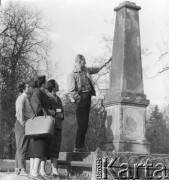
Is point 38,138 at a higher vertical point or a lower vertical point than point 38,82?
lower

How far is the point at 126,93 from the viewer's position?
959 centimetres

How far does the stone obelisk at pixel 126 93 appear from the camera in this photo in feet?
30.9

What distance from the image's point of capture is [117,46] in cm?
1030

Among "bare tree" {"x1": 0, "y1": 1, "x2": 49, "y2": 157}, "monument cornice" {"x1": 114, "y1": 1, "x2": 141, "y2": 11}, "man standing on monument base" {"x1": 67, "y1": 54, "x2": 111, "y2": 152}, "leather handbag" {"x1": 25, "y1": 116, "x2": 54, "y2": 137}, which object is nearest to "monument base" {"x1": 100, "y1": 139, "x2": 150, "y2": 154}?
"man standing on monument base" {"x1": 67, "y1": 54, "x2": 111, "y2": 152}

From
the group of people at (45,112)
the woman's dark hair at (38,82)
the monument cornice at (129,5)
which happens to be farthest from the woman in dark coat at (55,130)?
the monument cornice at (129,5)

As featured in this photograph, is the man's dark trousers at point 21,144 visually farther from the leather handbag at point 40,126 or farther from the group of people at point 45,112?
the leather handbag at point 40,126

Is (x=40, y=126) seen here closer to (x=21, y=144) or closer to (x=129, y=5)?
(x=21, y=144)

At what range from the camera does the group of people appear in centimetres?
757

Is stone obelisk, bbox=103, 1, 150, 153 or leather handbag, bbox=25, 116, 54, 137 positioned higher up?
stone obelisk, bbox=103, 1, 150, 153

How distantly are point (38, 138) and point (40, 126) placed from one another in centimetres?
27

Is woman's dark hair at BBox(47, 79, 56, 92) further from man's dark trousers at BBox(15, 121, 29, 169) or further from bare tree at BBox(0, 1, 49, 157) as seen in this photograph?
bare tree at BBox(0, 1, 49, 157)

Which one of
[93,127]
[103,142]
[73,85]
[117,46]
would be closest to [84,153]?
[103,142]

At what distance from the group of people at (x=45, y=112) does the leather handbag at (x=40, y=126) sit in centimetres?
14

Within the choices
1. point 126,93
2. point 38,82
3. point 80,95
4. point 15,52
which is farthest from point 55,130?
point 15,52
